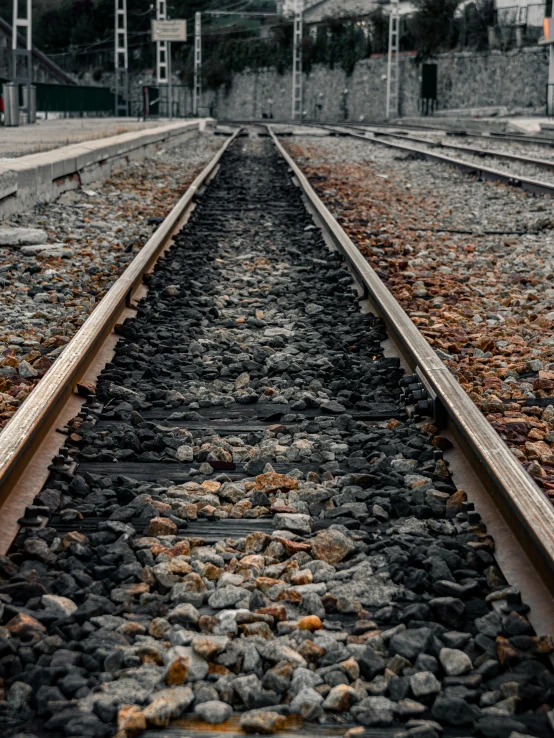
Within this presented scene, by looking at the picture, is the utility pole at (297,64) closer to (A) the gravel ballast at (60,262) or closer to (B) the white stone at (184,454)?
(A) the gravel ballast at (60,262)

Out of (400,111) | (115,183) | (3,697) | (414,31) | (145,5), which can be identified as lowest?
(3,697)

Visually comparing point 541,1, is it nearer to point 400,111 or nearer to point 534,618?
point 400,111

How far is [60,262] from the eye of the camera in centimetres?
733

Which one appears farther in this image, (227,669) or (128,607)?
(128,607)

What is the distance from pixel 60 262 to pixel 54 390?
395cm

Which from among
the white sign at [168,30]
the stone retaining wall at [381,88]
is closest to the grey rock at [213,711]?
the stone retaining wall at [381,88]

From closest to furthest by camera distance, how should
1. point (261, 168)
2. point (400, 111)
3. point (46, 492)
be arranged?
1. point (46, 492)
2. point (261, 168)
3. point (400, 111)

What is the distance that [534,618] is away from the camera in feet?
7.06

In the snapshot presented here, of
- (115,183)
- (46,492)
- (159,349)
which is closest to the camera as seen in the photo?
(46,492)

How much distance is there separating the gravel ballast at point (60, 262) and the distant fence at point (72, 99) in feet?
95.7

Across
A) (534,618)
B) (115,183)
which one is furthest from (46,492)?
(115,183)

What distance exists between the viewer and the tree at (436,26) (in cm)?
Result: 5806

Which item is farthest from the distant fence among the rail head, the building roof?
the rail head

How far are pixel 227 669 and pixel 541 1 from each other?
5590cm
